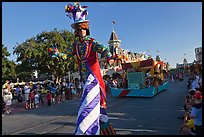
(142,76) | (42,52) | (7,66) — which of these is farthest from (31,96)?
(7,66)

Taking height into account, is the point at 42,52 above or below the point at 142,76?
above

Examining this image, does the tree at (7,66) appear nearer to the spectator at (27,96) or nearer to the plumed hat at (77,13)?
the spectator at (27,96)

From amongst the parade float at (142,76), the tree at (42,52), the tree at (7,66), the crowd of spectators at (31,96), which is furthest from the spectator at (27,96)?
the tree at (7,66)

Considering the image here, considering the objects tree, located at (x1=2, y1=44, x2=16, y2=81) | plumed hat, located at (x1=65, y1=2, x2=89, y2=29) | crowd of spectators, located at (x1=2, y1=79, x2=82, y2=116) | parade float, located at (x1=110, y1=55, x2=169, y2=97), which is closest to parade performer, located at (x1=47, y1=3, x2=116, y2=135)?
plumed hat, located at (x1=65, y1=2, x2=89, y2=29)

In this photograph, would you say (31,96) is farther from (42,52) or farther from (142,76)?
(42,52)

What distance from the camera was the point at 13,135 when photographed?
5.67 metres

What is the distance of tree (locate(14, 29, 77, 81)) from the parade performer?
2297 cm

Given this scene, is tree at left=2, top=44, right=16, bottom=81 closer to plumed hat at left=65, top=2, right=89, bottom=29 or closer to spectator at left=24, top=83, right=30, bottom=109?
spectator at left=24, top=83, right=30, bottom=109

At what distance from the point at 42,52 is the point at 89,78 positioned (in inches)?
971

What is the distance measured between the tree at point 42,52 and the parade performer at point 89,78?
2297cm

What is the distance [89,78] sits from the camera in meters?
3.39

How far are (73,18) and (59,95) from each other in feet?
38.3

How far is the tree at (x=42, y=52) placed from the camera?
87.6ft

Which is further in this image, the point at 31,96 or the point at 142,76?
the point at 142,76
